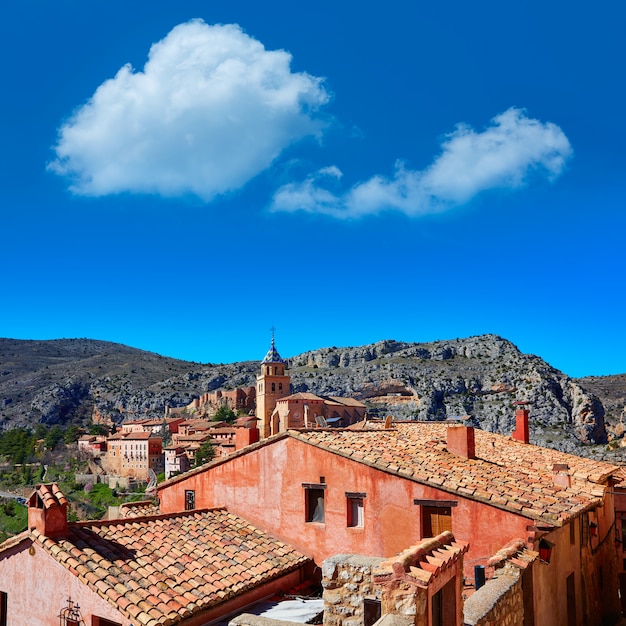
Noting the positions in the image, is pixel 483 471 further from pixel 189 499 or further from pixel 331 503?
pixel 189 499

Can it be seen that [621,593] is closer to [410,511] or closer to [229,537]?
[410,511]

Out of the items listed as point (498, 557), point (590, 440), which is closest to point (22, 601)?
point (498, 557)

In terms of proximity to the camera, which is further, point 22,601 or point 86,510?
point 86,510

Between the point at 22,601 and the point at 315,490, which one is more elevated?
the point at 315,490

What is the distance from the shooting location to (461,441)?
49.5 ft

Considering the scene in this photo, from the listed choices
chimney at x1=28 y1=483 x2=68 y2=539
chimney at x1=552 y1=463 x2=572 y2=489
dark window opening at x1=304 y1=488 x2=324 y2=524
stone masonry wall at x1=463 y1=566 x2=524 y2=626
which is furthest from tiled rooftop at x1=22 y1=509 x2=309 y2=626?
chimney at x1=552 y1=463 x2=572 y2=489

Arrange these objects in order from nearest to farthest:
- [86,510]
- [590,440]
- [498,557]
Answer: [498,557] → [86,510] → [590,440]

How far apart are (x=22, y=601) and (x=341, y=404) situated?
96.6 m

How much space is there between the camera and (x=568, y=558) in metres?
12.6

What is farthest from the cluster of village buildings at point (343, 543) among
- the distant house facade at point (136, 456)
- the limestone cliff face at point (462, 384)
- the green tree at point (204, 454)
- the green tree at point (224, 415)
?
the green tree at point (224, 415)

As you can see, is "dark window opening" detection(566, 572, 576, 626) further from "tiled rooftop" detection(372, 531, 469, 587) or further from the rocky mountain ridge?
the rocky mountain ridge

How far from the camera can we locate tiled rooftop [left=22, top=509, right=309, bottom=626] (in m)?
9.30

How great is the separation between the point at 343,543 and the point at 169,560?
11.9ft

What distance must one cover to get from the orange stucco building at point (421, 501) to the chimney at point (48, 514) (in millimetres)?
4721
